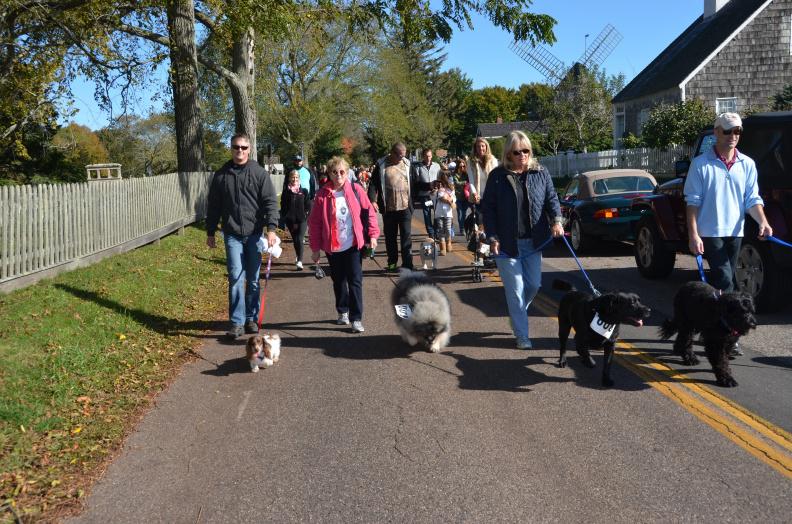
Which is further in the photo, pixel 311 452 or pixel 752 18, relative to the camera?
pixel 752 18

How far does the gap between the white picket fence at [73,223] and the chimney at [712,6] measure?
104 ft

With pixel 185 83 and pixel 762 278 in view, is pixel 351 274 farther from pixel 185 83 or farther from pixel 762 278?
pixel 185 83

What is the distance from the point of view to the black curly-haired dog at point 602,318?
5.82 m

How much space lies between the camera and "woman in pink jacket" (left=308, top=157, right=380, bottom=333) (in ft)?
26.3

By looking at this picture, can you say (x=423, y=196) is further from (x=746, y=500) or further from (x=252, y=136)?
(x=252, y=136)

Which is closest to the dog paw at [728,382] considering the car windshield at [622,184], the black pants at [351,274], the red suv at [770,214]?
the red suv at [770,214]

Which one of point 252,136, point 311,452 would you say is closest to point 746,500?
point 311,452

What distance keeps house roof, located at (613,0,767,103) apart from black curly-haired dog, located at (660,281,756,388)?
101ft

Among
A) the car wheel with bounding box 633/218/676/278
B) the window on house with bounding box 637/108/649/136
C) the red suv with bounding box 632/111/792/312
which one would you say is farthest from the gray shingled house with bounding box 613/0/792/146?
the red suv with bounding box 632/111/792/312

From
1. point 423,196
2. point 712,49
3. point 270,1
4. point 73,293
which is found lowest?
point 73,293

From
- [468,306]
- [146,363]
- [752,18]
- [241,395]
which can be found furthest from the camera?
[752,18]

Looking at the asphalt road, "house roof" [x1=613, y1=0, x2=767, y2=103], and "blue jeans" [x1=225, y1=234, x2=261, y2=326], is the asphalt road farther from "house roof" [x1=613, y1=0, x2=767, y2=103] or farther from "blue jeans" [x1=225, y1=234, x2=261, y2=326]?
"house roof" [x1=613, y1=0, x2=767, y2=103]

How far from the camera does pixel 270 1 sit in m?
15.6

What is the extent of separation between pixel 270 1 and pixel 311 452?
42.2 feet
